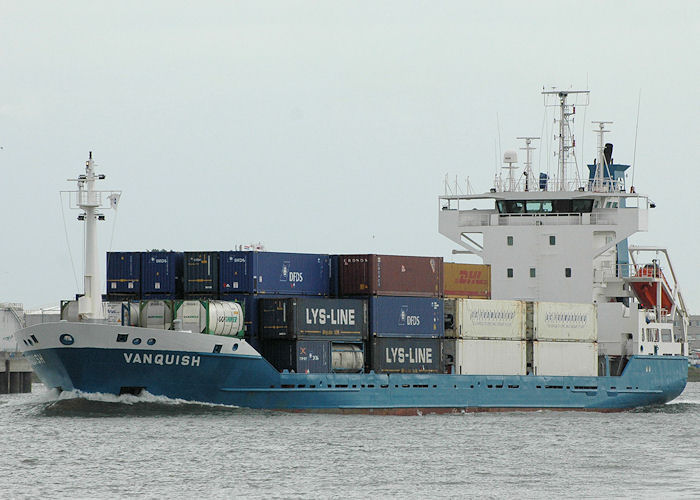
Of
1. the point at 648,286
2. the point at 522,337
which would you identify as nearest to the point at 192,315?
the point at 522,337

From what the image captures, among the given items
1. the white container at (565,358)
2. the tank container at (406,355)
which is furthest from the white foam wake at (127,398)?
the white container at (565,358)

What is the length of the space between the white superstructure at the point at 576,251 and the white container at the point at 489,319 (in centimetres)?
628

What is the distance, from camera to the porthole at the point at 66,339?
128 ft

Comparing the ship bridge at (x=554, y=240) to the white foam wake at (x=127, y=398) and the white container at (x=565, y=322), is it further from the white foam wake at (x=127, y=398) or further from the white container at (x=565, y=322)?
the white foam wake at (x=127, y=398)

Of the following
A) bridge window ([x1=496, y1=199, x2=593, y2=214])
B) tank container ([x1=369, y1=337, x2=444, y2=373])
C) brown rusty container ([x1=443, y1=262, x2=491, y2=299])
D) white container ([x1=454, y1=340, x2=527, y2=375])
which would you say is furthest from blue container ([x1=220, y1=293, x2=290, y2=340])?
bridge window ([x1=496, y1=199, x2=593, y2=214])

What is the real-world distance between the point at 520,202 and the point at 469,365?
1037 centimetres

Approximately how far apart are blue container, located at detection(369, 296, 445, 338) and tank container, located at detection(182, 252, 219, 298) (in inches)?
196

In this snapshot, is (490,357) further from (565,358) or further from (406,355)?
(406,355)

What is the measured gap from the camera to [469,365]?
45.5 m

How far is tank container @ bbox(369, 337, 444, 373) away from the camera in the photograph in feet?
140

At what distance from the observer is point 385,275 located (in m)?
43.0

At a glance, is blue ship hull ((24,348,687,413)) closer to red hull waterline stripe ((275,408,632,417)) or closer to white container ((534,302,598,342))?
red hull waterline stripe ((275,408,632,417))

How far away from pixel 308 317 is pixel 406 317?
12.9 feet

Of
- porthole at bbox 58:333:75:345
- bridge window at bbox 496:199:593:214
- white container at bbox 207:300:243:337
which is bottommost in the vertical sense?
porthole at bbox 58:333:75:345
